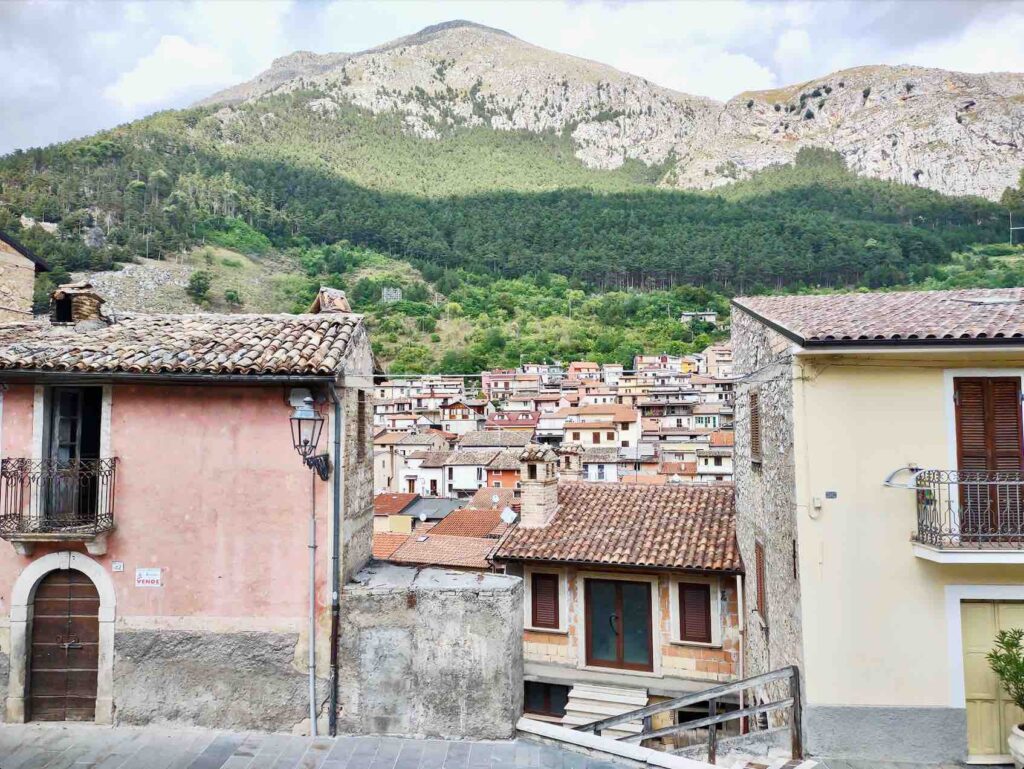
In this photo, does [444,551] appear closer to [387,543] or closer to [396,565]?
[387,543]

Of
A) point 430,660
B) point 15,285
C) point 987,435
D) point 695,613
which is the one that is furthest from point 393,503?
point 987,435

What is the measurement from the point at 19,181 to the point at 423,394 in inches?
3443

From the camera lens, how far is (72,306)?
996 centimetres

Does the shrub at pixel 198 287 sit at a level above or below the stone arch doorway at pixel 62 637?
above

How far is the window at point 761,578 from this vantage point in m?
11.2

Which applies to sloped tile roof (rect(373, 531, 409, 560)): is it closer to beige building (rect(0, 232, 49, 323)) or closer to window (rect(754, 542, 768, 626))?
beige building (rect(0, 232, 49, 323))

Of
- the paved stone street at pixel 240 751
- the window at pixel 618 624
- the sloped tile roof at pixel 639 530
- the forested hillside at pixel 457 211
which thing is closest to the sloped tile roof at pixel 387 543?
the sloped tile roof at pixel 639 530

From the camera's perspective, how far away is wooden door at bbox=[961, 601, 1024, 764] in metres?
8.01

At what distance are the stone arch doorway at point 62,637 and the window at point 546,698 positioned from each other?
10.6 m

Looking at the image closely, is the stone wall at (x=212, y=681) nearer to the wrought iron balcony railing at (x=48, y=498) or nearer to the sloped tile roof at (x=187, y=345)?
the wrought iron balcony railing at (x=48, y=498)

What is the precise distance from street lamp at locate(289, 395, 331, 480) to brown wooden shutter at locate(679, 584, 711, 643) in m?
10.2

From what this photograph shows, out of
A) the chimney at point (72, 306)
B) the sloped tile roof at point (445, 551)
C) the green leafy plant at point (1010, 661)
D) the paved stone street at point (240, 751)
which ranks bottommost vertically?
the sloped tile roof at point (445, 551)

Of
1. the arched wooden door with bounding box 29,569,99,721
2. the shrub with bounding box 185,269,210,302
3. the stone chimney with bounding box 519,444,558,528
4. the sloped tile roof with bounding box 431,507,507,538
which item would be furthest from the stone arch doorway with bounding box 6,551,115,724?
the shrub with bounding box 185,269,210,302

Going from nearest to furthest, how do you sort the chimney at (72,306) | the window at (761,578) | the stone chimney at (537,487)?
the chimney at (72,306) → the window at (761,578) → the stone chimney at (537,487)
